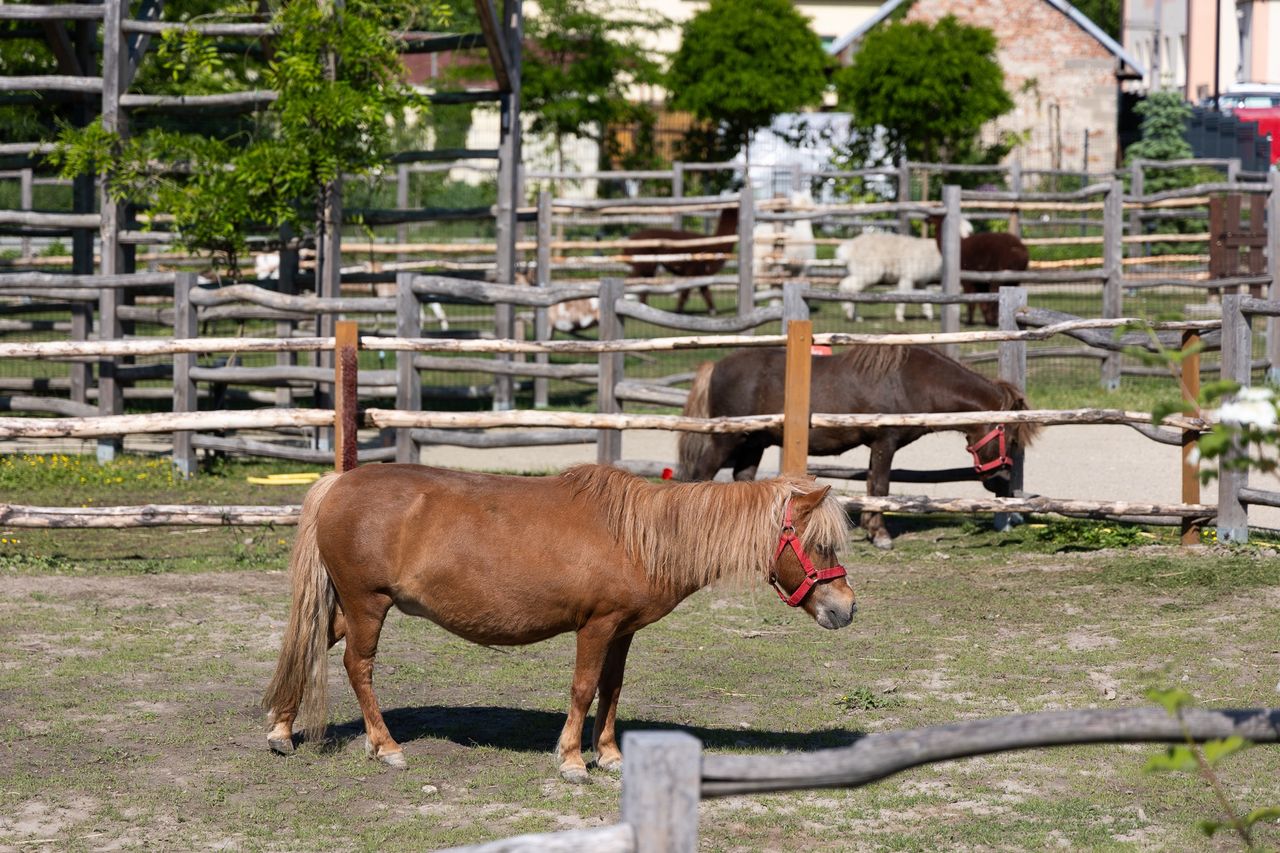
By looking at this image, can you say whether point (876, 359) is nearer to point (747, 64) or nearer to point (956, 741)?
point (956, 741)

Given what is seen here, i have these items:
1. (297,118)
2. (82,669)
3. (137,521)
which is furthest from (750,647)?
(297,118)

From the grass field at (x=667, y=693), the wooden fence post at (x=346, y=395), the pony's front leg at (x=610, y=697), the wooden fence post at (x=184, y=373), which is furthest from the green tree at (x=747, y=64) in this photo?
the pony's front leg at (x=610, y=697)

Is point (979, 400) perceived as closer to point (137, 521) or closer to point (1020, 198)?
point (137, 521)

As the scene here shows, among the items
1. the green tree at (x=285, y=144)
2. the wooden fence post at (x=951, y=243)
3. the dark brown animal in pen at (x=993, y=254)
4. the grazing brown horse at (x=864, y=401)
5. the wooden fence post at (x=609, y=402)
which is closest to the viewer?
the grazing brown horse at (x=864, y=401)

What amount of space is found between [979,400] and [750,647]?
120 inches

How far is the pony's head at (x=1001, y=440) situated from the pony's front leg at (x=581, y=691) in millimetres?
4606

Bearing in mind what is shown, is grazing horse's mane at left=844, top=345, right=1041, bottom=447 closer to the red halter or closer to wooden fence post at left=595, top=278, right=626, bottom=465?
wooden fence post at left=595, top=278, right=626, bottom=465

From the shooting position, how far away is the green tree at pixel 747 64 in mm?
28672

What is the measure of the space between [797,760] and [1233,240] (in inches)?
597

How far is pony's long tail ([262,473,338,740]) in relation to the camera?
5.46 m

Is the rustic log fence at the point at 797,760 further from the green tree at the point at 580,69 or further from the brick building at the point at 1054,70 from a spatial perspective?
the brick building at the point at 1054,70

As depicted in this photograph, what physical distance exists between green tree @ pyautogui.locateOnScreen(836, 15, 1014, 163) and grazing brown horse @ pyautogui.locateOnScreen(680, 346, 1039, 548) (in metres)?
18.5

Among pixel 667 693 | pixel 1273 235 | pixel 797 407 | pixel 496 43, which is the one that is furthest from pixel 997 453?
pixel 1273 235

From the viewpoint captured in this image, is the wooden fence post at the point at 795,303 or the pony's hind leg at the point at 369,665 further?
the wooden fence post at the point at 795,303
